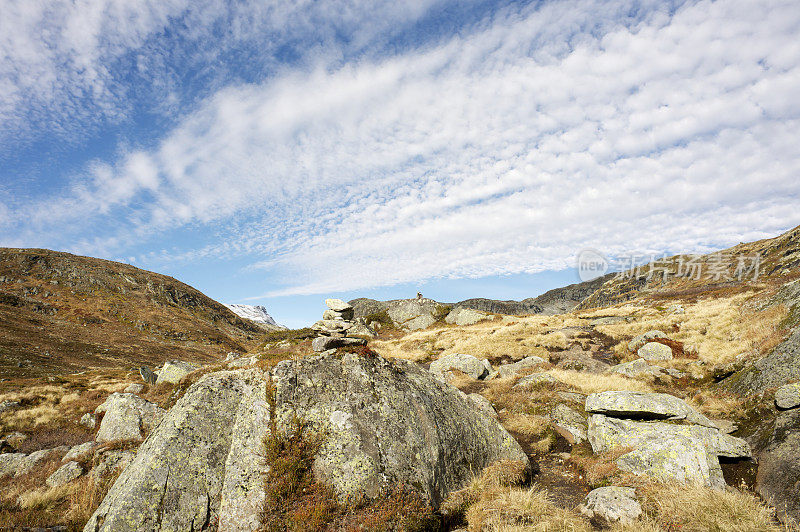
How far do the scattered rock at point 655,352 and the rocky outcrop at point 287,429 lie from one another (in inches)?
885

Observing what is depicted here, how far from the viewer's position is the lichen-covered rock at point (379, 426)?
8914mm

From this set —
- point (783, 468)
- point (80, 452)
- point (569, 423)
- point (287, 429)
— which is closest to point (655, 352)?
point (569, 423)

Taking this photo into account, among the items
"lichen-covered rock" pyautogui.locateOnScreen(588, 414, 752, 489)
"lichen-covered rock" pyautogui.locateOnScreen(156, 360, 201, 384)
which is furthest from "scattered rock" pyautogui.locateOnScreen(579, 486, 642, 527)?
"lichen-covered rock" pyautogui.locateOnScreen(156, 360, 201, 384)

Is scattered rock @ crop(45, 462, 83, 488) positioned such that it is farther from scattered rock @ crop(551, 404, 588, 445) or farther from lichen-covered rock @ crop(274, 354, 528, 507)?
scattered rock @ crop(551, 404, 588, 445)

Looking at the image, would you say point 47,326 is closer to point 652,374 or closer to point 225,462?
point 225,462

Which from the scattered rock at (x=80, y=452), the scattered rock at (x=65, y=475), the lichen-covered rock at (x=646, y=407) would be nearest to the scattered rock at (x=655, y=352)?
the lichen-covered rock at (x=646, y=407)

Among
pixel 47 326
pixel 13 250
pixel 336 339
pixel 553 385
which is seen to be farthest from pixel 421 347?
pixel 13 250

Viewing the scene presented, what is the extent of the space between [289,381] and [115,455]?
10.6 metres

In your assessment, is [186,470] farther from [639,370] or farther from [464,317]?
[464,317]

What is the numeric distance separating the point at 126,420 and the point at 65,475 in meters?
4.31

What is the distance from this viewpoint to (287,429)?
30.1 feet

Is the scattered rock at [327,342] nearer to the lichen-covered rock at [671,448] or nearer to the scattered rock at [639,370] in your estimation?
the lichen-covered rock at [671,448]

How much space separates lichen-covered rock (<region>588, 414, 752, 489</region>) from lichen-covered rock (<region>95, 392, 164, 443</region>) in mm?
20485

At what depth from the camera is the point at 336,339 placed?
42.8 ft
